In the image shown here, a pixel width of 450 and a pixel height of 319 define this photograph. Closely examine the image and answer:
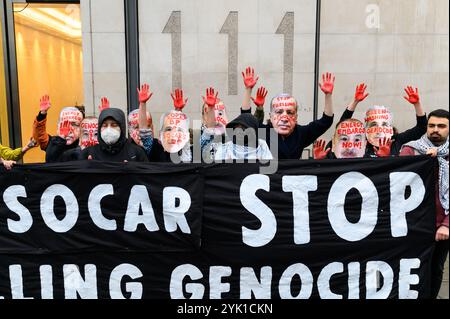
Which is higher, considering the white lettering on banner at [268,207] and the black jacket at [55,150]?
the black jacket at [55,150]

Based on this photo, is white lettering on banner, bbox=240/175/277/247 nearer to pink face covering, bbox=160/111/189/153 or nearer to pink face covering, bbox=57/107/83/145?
pink face covering, bbox=160/111/189/153

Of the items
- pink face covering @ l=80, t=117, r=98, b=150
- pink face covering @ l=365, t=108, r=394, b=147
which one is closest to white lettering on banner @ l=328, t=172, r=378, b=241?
pink face covering @ l=365, t=108, r=394, b=147

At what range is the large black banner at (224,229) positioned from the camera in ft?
12.0

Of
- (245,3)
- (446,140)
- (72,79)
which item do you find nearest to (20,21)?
(72,79)

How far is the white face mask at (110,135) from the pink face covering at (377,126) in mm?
2479

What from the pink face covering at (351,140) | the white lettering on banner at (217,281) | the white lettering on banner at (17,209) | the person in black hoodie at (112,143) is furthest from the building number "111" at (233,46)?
the white lettering on banner at (217,281)

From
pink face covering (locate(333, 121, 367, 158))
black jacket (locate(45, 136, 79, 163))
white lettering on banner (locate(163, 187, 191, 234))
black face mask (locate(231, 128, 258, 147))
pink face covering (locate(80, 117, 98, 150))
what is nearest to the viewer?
white lettering on banner (locate(163, 187, 191, 234))

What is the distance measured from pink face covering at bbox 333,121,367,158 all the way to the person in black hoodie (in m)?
1.79

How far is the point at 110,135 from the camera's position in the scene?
391 centimetres

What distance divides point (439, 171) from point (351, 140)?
808mm

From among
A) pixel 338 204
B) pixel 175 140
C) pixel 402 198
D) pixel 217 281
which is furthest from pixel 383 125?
pixel 217 281

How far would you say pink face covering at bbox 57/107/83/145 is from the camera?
15.6 feet

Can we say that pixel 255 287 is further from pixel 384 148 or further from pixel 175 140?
pixel 384 148

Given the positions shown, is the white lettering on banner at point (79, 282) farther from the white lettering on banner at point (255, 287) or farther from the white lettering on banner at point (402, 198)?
the white lettering on banner at point (402, 198)
